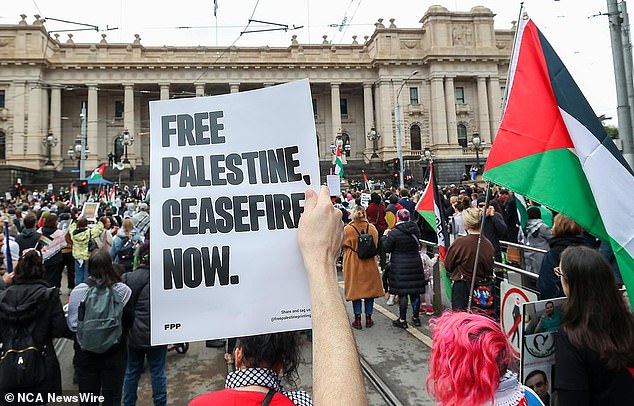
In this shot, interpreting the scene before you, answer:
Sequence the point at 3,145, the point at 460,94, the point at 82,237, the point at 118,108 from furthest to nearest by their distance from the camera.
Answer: the point at 118,108, the point at 460,94, the point at 3,145, the point at 82,237

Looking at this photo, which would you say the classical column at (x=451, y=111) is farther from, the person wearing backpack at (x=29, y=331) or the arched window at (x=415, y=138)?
the person wearing backpack at (x=29, y=331)

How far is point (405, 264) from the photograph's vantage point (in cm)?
664

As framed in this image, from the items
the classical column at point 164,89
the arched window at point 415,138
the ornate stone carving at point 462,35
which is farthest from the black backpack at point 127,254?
the ornate stone carving at point 462,35

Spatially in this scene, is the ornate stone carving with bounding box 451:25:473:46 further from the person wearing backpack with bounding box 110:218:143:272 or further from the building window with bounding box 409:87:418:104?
the person wearing backpack with bounding box 110:218:143:272

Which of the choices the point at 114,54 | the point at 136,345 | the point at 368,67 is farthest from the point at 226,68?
the point at 136,345

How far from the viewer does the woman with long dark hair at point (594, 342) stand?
197 centimetres

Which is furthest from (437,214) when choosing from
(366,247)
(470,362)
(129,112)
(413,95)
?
(129,112)

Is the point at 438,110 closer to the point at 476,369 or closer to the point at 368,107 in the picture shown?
the point at 368,107

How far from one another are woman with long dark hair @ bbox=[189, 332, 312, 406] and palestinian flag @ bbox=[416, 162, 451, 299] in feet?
15.7

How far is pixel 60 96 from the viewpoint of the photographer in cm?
4469

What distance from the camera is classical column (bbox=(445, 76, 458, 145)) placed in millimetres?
45156

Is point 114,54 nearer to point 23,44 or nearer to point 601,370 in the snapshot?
point 23,44

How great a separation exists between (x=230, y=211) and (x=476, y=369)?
116 cm

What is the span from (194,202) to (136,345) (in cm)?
287
